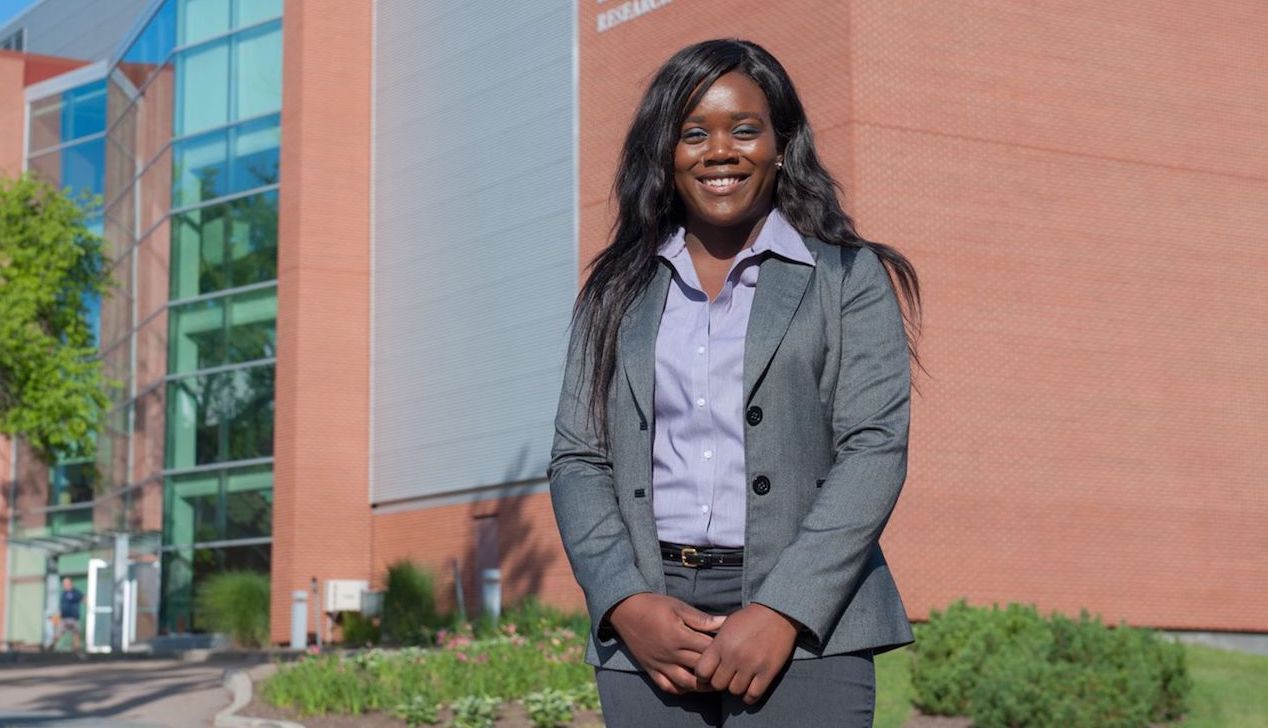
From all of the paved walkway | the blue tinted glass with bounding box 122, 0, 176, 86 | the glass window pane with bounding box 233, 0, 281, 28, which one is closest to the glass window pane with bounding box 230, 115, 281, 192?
the glass window pane with bounding box 233, 0, 281, 28

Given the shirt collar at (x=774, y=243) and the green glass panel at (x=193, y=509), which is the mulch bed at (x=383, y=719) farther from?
the green glass panel at (x=193, y=509)

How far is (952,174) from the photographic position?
23953mm

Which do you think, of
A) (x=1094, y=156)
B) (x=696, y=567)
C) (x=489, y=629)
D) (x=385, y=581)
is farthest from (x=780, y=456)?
(x=385, y=581)

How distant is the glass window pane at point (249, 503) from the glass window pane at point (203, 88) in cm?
716

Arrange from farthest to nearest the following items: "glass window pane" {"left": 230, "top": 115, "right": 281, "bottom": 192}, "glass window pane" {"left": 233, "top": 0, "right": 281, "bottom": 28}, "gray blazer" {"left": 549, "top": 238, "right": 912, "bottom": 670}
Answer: "glass window pane" {"left": 233, "top": 0, "right": 281, "bottom": 28}, "glass window pane" {"left": 230, "top": 115, "right": 281, "bottom": 192}, "gray blazer" {"left": 549, "top": 238, "right": 912, "bottom": 670}

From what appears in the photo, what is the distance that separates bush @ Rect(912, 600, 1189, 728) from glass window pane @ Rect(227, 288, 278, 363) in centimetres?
2014

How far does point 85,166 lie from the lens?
141ft

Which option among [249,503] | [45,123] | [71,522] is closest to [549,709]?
[249,503]

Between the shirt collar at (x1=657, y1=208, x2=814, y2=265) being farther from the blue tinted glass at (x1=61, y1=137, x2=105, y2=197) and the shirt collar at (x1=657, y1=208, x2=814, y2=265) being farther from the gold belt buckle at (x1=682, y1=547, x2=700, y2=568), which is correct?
the blue tinted glass at (x1=61, y1=137, x2=105, y2=197)

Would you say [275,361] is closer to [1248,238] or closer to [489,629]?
[489,629]

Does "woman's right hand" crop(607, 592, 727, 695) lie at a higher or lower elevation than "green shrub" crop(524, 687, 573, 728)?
higher

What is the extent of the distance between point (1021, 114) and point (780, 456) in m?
22.5

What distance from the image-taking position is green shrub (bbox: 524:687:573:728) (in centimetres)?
→ 1294

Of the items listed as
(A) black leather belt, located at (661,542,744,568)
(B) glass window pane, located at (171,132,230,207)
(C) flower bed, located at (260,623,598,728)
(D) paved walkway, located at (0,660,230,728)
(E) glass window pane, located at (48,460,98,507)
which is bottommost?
(D) paved walkway, located at (0,660,230,728)
